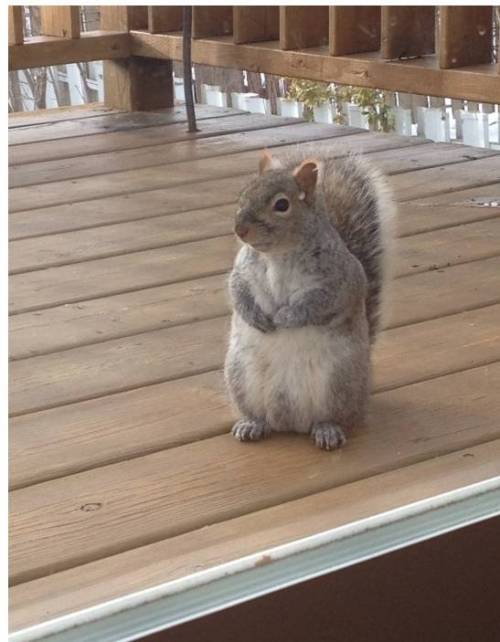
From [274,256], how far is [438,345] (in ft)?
1.27

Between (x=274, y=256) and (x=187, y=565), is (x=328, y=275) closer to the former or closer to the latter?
(x=274, y=256)

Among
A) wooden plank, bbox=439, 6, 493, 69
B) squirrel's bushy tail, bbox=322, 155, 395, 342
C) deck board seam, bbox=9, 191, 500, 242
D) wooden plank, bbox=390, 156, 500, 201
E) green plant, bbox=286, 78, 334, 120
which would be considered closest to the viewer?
squirrel's bushy tail, bbox=322, 155, 395, 342

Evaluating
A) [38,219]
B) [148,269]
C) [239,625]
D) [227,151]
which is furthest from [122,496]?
[227,151]

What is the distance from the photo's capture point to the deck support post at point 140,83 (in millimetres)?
3031

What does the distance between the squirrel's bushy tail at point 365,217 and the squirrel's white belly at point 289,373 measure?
14 centimetres

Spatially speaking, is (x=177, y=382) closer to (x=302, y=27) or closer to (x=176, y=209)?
(x=176, y=209)

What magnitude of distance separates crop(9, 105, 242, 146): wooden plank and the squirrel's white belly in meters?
1.50

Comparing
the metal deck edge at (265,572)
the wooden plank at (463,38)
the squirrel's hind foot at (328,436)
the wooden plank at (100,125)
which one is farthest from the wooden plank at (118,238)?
the metal deck edge at (265,572)

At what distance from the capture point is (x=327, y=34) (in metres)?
2.78

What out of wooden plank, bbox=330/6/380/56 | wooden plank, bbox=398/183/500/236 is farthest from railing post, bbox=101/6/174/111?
wooden plank, bbox=398/183/500/236

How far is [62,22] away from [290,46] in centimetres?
53

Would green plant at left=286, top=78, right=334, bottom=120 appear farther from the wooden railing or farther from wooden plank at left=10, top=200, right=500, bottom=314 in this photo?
wooden plank at left=10, top=200, right=500, bottom=314

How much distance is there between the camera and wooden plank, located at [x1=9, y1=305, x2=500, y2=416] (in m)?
1.49

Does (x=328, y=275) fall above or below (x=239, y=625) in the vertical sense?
above
